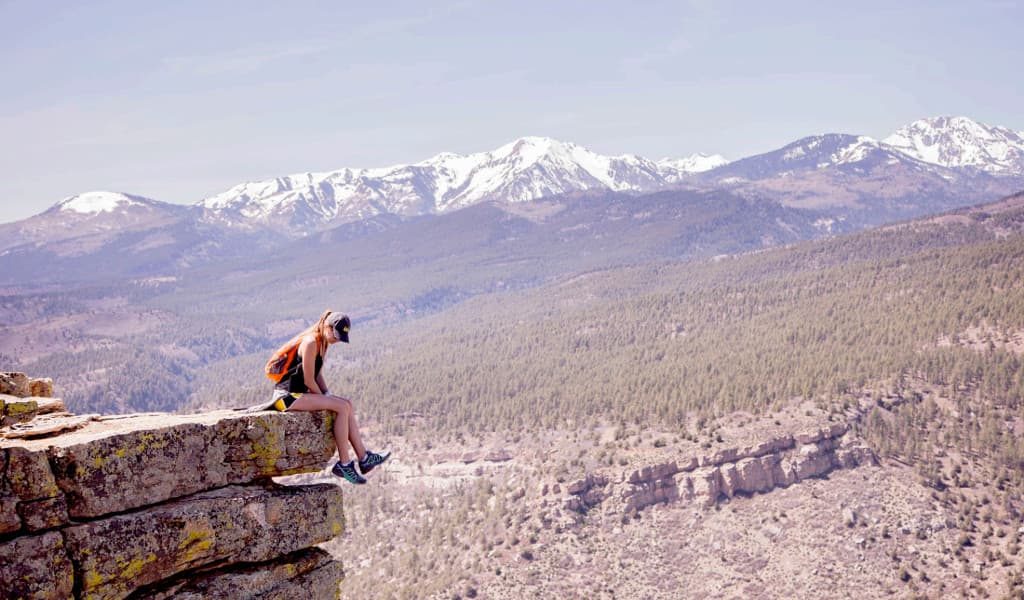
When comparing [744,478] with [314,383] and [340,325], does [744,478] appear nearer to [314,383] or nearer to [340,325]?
[340,325]

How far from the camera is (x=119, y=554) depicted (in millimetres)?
16203

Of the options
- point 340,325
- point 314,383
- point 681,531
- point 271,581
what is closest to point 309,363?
point 314,383

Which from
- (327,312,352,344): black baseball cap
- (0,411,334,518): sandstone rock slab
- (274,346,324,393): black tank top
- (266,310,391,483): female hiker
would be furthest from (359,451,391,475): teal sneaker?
(327,312,352,344): black baseball cap

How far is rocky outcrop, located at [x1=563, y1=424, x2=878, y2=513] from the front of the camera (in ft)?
320

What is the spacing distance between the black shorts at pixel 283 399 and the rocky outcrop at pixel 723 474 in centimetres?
8074

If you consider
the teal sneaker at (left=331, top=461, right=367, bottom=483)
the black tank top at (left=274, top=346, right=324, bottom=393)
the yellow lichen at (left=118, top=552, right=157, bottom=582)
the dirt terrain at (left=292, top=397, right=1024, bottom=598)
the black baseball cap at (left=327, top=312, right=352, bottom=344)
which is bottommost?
the dirt terrain at (left=292, top=397, right=1024, bottom=598)

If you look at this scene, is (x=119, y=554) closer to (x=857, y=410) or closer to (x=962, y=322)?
(x=857, y=410)

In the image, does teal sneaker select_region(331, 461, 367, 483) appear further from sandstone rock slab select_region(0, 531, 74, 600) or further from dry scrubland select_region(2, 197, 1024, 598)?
dry scrubland select_region(2, 197, 1024, 598)

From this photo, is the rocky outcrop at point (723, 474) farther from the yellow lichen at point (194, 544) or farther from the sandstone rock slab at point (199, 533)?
the yellow lichen at point (194, 544)

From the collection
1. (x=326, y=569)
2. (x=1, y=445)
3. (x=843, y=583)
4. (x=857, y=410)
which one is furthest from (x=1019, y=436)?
(x=1, y=445)

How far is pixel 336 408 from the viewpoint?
64.9ft

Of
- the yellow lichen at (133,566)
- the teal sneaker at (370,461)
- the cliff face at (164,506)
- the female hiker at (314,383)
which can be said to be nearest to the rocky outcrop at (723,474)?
the teal sneaker at (370,461)

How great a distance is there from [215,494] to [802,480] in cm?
9782

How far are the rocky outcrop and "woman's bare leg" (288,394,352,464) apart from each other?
79.7 meters
